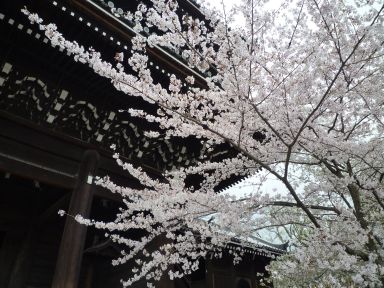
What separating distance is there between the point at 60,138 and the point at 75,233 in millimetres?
1463

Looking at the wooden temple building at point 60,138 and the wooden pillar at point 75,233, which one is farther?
Result: the wooden pillar at point 75,233

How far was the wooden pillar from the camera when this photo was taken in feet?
13.6

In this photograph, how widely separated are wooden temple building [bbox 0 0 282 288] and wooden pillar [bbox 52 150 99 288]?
13 mm

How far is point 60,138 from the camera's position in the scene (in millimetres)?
4840

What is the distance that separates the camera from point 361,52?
189 inches

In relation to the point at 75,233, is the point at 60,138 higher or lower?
higher

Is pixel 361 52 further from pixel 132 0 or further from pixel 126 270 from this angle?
pixel 126 270

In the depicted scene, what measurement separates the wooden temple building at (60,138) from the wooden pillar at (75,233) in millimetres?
13

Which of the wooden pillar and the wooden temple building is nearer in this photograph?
the wooden temple building

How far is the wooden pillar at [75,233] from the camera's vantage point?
4.16 meters

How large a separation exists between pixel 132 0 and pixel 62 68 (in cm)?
295

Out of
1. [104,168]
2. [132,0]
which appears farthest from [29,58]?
[132,0]

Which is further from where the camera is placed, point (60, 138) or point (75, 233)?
point (60, 138)

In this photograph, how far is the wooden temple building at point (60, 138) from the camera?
4027mm
